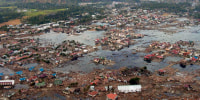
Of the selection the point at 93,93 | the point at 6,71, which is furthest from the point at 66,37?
the point at 93,93

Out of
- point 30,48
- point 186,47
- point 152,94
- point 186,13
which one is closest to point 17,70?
point 30,48

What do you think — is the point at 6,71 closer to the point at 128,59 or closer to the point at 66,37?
the point at 128,59

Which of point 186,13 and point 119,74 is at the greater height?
point 186,13

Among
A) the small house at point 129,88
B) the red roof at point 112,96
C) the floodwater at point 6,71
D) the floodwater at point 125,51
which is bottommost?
the floodwater at point 6,71

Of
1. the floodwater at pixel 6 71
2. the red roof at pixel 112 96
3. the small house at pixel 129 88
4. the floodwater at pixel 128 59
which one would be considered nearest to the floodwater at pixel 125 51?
the floodwater at pixel 128 59

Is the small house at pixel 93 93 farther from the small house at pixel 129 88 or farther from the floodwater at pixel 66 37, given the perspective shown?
the floodwater at pixel 66 37

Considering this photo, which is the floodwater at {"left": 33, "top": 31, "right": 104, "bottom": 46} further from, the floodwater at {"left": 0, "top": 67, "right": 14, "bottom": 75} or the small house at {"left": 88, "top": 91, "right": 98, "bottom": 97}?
the small house at {"left": 88, "top": 91, "right": 98, "bottom": 97}

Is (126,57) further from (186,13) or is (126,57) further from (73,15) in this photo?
(186,13)

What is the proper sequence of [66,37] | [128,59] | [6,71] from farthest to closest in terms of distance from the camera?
[66,37] → [128,59] → [6,71]

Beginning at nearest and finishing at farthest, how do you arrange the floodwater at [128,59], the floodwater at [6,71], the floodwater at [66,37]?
1. the floodwater at [6,71]
2. the floodwater at [128,59]
3. the floodwater at [66,37]

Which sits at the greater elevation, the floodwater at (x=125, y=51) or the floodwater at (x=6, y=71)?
the floodwater at (x=125, y=51)

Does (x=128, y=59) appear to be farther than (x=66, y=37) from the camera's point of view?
No
